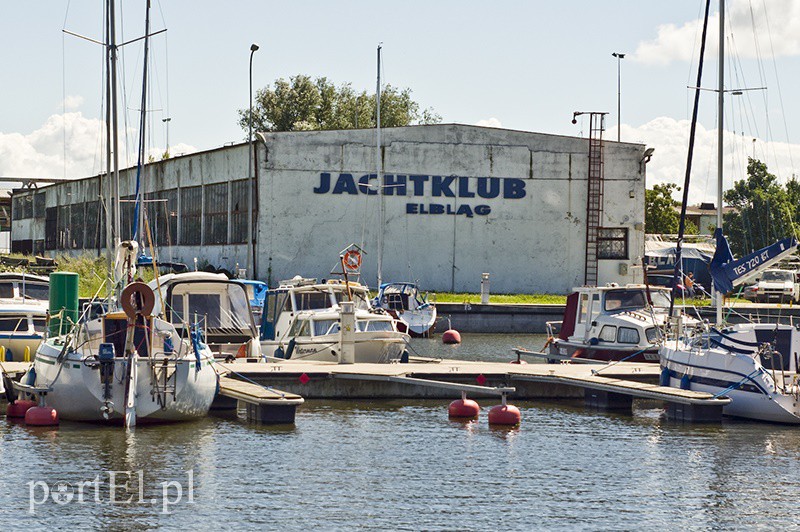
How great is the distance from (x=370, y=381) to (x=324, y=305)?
8.62 meters

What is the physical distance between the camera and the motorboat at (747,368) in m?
27.3

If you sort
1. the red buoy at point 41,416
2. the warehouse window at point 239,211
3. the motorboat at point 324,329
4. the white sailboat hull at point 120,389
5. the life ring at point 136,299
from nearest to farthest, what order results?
the life ring at point 136,299, the white sailboat hull at point 120,389, the red buoy at point 41,416, the motorboat at point 324,329, the warehouse window at point 239,211

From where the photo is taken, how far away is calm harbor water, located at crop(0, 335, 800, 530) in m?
18.6

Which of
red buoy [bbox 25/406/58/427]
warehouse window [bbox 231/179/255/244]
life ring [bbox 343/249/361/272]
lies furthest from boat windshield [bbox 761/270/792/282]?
red buoy [bbox 25/406/58/427]

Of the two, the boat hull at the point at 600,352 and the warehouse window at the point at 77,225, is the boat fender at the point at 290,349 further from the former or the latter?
the warehouse window at the point at 77,225

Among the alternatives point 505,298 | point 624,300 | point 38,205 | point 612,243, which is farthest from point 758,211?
point 624,300

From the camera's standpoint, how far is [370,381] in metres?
31.2

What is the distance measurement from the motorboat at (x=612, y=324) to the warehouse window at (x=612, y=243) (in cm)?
2510

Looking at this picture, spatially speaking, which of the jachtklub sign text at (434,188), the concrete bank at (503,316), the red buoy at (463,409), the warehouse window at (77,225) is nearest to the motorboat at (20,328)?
the red buoy at (463,409)

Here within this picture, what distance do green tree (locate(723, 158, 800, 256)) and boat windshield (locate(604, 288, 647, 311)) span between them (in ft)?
146

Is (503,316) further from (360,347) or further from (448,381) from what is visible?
(448,381)

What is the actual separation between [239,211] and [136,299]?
39.6 m

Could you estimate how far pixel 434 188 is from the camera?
208 ft

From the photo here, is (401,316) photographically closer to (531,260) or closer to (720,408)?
(531,260)
